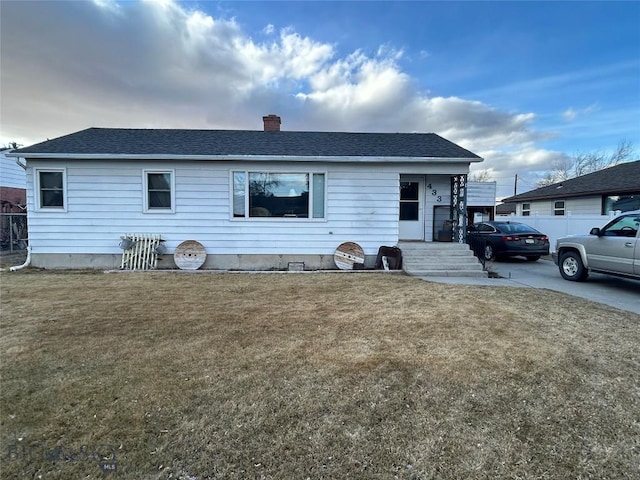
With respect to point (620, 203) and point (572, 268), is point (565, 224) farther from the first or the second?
point (572, 268)

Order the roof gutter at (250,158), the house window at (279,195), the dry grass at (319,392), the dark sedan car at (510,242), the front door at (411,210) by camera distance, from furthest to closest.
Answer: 1. the dark sedan car at (510,242)
2. the front door at (411,210)
3. the house window at (279,195)
4. the roof gutter at (250,158)
5. the dry grass at (319,392)

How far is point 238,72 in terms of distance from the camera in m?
12.7

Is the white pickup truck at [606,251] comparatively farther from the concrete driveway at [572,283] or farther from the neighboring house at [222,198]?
the neighboring house at [222,198]

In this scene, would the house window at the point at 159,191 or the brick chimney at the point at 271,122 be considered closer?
the house window at the point at 159,191

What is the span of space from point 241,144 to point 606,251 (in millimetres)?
9659

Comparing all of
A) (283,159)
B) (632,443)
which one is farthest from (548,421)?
(283,159)

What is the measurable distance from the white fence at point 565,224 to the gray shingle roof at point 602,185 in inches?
94.7

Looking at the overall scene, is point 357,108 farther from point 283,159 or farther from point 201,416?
point 201,416

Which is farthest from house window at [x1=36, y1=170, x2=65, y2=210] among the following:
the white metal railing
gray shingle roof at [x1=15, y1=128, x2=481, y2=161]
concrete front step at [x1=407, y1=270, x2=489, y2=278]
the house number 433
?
the house number 433

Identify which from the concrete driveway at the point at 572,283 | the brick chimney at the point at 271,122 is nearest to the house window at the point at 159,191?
the brick chimney at the point at 271,122

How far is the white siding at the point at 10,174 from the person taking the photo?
15.4 metres

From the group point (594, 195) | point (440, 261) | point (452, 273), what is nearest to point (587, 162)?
point (594, 195)

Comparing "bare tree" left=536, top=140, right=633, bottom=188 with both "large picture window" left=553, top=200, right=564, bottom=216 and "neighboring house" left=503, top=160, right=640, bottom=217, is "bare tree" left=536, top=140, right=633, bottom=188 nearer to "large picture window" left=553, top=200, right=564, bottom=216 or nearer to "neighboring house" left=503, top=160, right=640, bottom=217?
"neighboring house" left=503, top=160, right=640, bottom=217

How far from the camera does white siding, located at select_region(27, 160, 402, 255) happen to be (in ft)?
29.3
